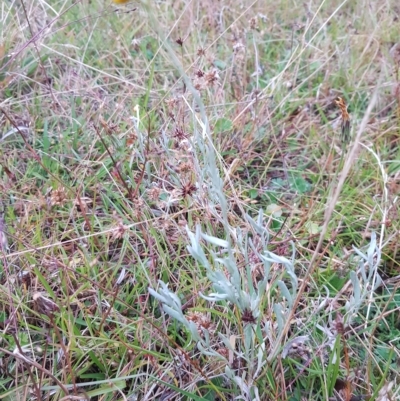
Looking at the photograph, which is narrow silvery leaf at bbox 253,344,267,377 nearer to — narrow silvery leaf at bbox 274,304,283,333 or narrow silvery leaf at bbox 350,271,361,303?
narrow silvery leaf at bbox 274,304,283,333

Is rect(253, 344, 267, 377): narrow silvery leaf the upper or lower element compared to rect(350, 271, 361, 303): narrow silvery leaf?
lower

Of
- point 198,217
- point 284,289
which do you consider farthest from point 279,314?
point 198,217

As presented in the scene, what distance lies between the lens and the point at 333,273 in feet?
3.48

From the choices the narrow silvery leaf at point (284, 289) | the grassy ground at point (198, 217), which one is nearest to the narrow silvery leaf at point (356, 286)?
the grassy ground at point (198, 217)

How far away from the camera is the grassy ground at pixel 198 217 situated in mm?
826

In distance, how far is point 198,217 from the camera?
113 centimetres

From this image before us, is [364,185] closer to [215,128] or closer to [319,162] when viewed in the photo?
[319,162]

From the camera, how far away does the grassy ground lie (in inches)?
32.5

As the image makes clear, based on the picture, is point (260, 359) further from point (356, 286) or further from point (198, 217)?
point (198, 217)

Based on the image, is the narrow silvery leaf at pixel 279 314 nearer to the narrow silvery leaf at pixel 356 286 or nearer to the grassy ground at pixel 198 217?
the grassy ground at pixel 198 217

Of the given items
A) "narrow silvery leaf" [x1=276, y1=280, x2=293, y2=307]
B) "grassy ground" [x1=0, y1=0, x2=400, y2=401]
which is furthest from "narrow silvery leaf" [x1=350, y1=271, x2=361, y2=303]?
"narrow silvery leaf" [x1=276, y1=280, x2=293, y2=307]

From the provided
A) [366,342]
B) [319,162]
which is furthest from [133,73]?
[366,342]

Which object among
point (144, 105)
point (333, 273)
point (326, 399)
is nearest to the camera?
point (326, 399)

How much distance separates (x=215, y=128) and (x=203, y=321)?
0.73 meters
